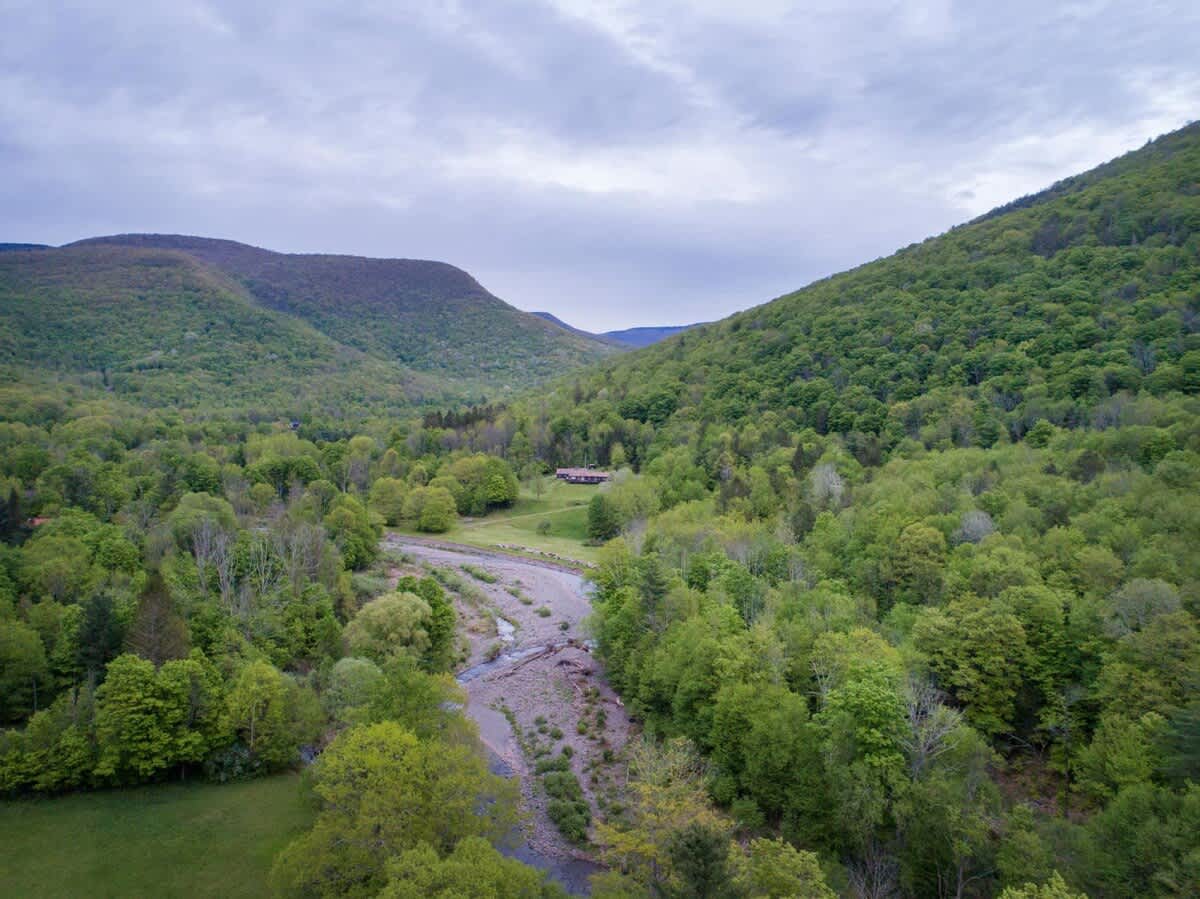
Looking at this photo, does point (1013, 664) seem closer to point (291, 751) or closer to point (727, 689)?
point (727, 689)

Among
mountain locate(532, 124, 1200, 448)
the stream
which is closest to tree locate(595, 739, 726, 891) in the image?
the stream

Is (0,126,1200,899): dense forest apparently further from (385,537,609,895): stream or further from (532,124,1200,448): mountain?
(385,537,609,895): stream

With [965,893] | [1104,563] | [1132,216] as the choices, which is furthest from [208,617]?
[1132,216]

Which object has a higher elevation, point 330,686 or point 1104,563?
point 1104,563

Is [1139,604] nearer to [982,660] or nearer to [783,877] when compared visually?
[982,660]

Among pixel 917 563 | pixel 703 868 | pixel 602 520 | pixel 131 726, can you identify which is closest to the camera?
pixel 703 868

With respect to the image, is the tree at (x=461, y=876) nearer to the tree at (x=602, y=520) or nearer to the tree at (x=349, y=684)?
the tree at (x=349, y=684)

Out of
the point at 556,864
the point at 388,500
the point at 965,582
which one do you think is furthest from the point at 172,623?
the point at 388,500
